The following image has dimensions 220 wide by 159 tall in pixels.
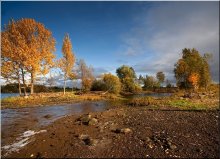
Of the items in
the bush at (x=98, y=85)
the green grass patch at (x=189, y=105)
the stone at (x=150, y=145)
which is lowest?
the stone at (x=150, y=145)

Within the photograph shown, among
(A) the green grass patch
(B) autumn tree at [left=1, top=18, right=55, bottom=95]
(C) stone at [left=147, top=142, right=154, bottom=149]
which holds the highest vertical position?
(B) autumn tree at [left=1, top=18, right=55, bottom=95]

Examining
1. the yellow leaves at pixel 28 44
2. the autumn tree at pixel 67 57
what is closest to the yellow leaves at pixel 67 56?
the autumn tree at pixel 67 57

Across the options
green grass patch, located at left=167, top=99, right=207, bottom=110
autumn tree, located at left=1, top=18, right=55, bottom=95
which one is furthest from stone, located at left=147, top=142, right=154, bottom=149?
autumn tree, located at left=1, top=18, right=55, bottom=95

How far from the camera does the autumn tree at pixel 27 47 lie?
36031 millimetres

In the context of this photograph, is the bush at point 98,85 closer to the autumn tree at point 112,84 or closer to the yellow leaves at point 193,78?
the autumn tree at point 112,84

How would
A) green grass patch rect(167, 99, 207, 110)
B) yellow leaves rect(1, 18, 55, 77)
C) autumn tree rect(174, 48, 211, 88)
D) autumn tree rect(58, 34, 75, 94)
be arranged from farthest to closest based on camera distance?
autumn tree rect(174, 48, 211, 88), autumn tree rect(58, 34, 75, 94), yellow leaves rect(1, 18, 55, 77), green grass patch rect(167, 99, 207, 110)

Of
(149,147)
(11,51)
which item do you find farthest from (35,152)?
(11,51)

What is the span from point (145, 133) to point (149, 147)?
7.85ft

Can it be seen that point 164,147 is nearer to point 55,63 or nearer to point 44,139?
point 44,139

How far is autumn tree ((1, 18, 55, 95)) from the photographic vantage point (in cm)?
3603

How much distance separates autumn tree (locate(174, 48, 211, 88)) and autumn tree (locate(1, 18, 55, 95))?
36175 mm

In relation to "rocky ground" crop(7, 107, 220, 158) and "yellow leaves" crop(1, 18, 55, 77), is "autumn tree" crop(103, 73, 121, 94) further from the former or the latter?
"rocky ground" crop(7, 107, 220, 158)

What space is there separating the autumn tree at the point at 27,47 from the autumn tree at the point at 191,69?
1424 inches

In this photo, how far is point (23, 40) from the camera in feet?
121
